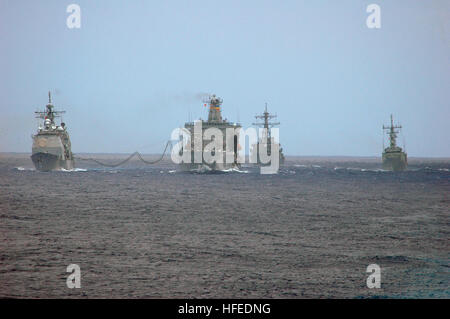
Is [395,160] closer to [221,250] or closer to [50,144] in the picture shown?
[50,144]

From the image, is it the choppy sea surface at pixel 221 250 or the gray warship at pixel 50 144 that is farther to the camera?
the gray warship at pixel 50 144

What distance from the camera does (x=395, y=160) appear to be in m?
121

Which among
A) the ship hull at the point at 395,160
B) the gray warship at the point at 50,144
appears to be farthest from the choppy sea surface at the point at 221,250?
the ship hull at the point at 395,160

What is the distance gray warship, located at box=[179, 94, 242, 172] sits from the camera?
103m

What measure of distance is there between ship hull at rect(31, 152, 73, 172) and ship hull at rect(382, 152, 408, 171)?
79794mm

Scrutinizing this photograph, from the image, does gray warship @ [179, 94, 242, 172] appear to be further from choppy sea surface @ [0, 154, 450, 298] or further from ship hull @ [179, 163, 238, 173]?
choppy sea surface @ [0, 154, 450, 298]

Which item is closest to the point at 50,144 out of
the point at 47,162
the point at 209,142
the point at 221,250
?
the point at 47,162

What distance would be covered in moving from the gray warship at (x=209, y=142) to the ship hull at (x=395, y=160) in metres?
40.9

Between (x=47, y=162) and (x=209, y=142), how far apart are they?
111 ft

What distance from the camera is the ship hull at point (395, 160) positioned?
120062 mm

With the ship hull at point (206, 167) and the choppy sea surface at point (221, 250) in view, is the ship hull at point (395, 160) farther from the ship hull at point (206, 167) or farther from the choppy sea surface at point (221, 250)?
the choppy sea surface at point (221, 250)

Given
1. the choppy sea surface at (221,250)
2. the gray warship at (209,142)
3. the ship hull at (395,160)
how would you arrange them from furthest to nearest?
the ship hull at (395,160) → the gray warship at (209,142) → the choppy sea surface at (221,250)

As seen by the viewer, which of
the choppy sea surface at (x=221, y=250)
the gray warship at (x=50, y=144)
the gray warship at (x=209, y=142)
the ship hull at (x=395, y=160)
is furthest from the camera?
the ship hull at (x=395, y=160)
